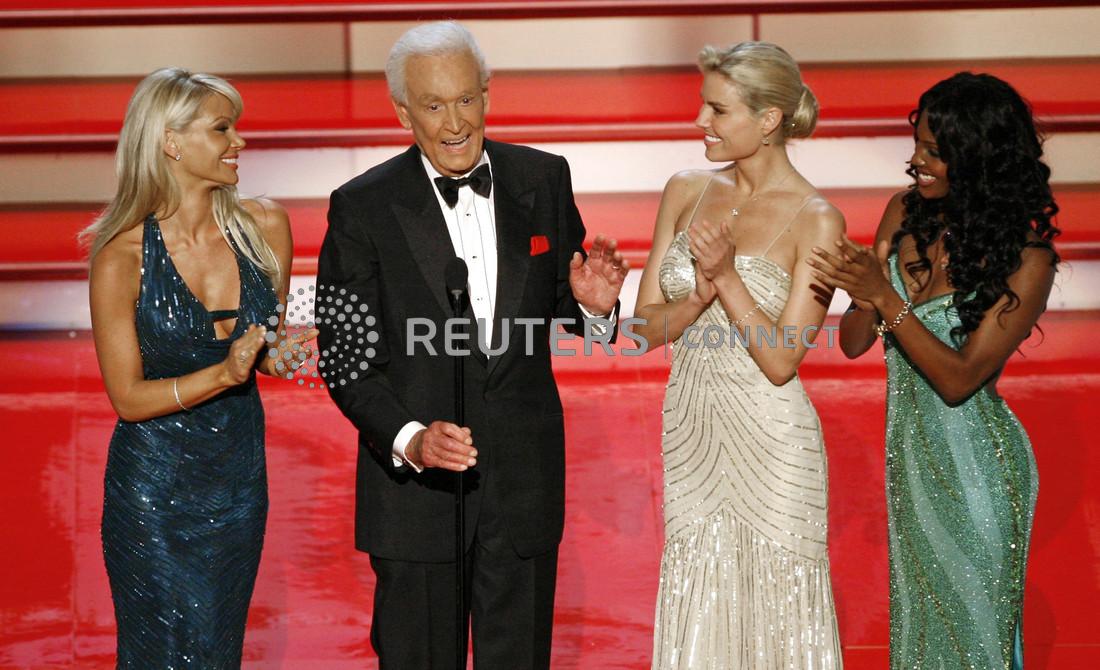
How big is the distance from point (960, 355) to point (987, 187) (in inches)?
14.5

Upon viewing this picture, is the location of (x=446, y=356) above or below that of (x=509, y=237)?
below

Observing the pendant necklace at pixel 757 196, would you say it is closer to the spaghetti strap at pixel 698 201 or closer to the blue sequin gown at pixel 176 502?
the spaghetti strap at pixel 698 201

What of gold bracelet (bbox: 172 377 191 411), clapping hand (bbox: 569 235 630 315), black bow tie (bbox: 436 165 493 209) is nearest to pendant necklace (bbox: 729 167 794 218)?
clapping hand (bbox: 569 235 630 315)

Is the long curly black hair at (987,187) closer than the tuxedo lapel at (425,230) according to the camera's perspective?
No

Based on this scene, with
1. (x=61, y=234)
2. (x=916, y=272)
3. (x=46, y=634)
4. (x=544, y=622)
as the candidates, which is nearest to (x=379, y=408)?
(x=544, y=622)

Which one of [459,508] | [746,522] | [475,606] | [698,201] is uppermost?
[698,201]

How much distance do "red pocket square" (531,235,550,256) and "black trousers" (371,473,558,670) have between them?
1.65 ft

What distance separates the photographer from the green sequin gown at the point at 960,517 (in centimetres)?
321

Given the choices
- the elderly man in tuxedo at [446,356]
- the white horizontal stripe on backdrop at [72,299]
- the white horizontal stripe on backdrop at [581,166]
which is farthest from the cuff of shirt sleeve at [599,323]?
the white horizontal stripe on backdrop at [581,166]

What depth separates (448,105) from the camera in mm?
2875

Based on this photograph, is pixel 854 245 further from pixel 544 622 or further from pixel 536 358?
pixel 544 622

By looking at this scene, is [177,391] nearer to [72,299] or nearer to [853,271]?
[853,271]

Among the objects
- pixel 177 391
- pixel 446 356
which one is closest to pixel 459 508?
pixel 446 356

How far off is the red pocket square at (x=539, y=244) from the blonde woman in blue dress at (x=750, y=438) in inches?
14.5
